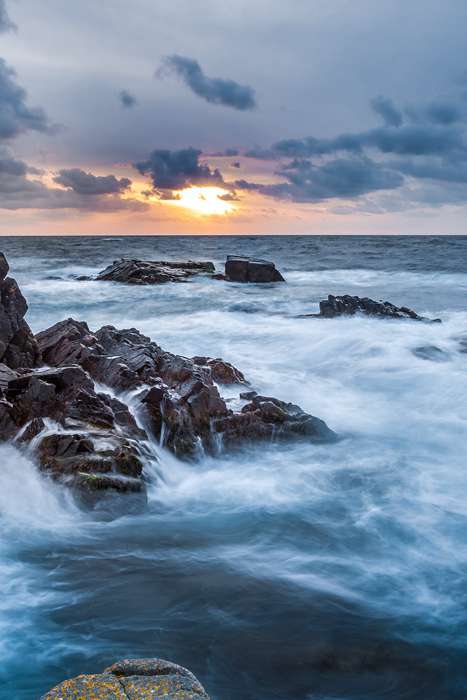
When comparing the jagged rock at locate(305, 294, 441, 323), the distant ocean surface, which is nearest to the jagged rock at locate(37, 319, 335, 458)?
the distant ocean surface

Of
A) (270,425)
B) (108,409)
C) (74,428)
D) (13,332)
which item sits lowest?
(270,425)

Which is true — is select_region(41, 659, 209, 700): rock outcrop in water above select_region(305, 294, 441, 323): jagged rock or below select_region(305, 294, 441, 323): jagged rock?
below

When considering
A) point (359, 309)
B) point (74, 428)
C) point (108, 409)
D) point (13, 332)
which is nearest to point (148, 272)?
point (359, 309)

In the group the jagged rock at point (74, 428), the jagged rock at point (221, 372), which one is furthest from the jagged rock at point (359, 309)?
the jagged rock at point (74, 428)

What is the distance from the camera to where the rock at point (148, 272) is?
32.6 m

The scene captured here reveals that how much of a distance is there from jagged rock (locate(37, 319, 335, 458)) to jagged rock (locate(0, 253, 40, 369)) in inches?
17.0

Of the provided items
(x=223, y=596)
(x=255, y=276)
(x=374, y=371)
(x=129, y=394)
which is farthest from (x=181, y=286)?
(x=223, y=596)

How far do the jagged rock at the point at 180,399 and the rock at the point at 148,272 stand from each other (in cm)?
2128

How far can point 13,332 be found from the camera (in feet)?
33.6

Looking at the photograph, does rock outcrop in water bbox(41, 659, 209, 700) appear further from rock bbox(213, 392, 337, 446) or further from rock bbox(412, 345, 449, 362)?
rock bbox(412, 345, 449, 362)

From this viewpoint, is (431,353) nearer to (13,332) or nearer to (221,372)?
(221,372)

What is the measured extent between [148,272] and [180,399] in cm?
2523

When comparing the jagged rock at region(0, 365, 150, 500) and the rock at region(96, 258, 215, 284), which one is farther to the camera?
the rock at region(96, 258, 215, 284)

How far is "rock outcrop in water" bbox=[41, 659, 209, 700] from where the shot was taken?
9.51ft
